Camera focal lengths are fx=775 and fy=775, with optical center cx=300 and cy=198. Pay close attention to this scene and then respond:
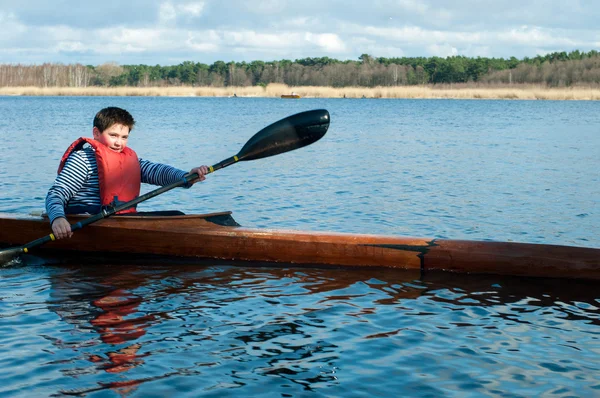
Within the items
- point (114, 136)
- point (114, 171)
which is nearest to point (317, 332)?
point (114, 171)

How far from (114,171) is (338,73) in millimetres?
71806

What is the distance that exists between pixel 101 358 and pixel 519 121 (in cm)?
3208

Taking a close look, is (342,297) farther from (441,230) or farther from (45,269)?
(441,230)

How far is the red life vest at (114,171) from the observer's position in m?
6.46

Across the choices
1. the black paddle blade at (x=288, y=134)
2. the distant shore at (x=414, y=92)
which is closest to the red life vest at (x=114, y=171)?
the black paddle blade at (x=288, y=134)

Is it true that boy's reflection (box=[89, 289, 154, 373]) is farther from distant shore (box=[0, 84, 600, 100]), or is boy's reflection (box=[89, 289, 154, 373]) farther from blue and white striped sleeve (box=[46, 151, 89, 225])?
distant shore (box=[0, 84, 600, 100])

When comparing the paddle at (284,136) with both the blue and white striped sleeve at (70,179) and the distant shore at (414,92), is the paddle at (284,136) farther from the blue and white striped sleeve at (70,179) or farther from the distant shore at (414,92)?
the distant shore at (414,92)

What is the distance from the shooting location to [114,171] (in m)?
6.52

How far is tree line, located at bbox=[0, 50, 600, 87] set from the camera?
6162 cm

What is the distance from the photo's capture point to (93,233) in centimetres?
676

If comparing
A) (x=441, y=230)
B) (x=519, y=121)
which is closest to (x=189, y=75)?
(x=519, y=121)

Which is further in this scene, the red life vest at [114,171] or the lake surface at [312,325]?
the red life vest at [114,171]

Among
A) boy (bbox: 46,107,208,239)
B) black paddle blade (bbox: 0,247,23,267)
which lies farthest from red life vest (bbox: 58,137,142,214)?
black paddle blade (bbox: 0,247,23,267)

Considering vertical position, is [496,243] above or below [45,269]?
above
